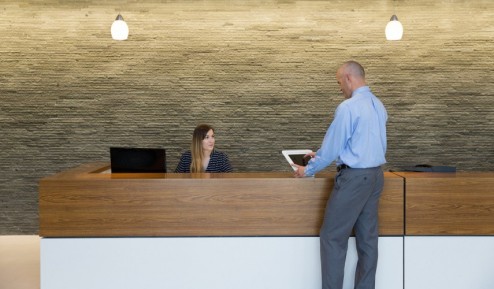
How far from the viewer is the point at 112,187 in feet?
13.5

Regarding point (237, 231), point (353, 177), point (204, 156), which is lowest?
point (237, 231)

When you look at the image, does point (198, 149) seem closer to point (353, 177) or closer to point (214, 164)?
point (214, 164)

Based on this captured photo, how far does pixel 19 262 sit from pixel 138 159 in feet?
6.96

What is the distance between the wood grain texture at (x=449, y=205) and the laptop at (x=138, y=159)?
5.56 ft

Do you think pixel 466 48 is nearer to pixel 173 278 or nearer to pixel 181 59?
pixel 181 59

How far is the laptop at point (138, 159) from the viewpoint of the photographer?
4.53 meters

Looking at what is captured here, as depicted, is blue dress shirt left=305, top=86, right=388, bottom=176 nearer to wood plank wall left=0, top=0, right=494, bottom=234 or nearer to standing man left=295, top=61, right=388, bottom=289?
standing man left=295, top=61, right=388, bottom=289

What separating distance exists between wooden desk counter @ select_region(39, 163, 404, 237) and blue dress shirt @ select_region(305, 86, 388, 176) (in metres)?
0.28

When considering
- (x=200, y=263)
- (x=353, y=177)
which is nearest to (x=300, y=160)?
(x=353, y=177)

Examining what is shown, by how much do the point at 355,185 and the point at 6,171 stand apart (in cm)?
434

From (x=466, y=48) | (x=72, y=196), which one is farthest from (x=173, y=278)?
(x=466, y=48)

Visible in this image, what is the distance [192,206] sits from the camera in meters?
4.16

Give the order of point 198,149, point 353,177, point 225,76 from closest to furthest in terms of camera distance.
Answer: point 353,177
point 198,149
point 225,76

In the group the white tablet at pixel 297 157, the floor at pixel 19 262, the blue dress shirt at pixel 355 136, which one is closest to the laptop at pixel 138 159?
the white tablet at pixel 297 157
